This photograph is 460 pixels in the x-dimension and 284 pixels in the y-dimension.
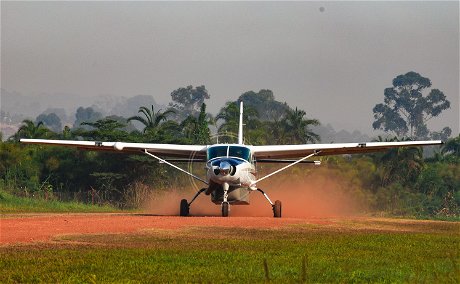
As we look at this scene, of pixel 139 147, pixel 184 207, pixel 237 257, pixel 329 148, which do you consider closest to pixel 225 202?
pixel 184 207

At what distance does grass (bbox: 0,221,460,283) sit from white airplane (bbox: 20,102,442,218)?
8705 millimetres

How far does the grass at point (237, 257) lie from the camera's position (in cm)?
1246

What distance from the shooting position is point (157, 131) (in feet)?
201

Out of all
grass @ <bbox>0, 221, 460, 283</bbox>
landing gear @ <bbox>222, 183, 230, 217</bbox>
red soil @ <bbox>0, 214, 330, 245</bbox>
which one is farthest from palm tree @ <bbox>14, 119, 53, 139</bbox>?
grass @ <bbox>0, 221, 460, 283</bbox>

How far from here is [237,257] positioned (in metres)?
15.3

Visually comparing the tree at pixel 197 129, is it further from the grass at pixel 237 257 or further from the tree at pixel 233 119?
the grass at pixel 237 257

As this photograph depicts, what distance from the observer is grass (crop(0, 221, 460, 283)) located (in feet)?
40.9

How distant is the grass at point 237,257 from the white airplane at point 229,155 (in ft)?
28.6

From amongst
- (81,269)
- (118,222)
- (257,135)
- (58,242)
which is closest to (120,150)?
(118,222)

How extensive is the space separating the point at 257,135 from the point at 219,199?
40.9 metres

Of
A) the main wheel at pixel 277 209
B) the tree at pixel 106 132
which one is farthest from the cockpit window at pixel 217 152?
the tree at pixel 106 132

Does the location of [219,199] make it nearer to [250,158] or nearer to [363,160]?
[250,158]

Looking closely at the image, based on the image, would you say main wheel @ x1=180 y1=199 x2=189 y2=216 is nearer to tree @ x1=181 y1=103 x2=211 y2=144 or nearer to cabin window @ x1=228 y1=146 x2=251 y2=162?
cabin window @ x1=228 y1=146 x2=251 y2=162

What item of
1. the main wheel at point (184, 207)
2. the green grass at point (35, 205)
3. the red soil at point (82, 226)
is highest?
the green grass at point (35, 205)
